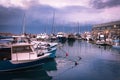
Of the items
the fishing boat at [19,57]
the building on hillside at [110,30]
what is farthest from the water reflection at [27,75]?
the building on hillside at [110,30]

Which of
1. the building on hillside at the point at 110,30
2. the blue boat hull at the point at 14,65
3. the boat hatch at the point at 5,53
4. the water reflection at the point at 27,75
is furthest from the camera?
the building on hillside at the point at 110,30

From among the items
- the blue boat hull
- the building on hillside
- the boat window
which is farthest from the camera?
the building on hillside

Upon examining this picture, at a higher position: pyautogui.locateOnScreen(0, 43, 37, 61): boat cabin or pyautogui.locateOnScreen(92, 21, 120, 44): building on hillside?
pyautogui.locateOnScreen(92, 21, 120, 44): building on hillside

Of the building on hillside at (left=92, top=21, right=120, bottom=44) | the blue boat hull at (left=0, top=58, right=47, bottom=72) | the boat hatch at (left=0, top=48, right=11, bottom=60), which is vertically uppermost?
the building on hillside at (left=92, top=21, right=120, bottom=44)

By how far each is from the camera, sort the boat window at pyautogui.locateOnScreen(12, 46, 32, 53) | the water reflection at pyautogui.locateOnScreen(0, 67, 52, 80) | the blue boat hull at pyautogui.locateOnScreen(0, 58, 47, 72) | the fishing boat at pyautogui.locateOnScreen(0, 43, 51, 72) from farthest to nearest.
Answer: the boat window at pyautogui.locateOnScreen(12, 46, 32, 53) → the fishing boat at pyautogui.locateOnScreen(0, 43, 51, 72) → the blue boat hull at pyautogui.locateOnScreen(0, 58, 47, 72) → the water reflection at pyautogui.locateOnScreen(0, 67, 52, 80)

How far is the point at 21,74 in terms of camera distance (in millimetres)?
22891

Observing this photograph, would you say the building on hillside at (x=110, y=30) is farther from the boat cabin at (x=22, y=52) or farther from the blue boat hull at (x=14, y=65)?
the blue boat hull at (x=14, y=65)

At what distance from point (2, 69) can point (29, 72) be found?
9.85ft

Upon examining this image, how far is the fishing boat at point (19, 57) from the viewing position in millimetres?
22706

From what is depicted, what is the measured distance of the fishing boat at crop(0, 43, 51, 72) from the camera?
74.5ft

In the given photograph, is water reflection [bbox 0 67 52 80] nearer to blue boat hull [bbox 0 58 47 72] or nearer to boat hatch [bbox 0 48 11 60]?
blue boat hull [bbox 0 58 47 72]

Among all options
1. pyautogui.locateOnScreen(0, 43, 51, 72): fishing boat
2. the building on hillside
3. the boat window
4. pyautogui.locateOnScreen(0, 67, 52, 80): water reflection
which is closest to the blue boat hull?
pyautogui.locateOnScreen(0, 43, 51, 72): fishing boat

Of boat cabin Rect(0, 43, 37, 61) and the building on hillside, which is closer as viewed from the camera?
boat cabin Rect(0, 43, 37, 61)

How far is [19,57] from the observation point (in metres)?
23.6
